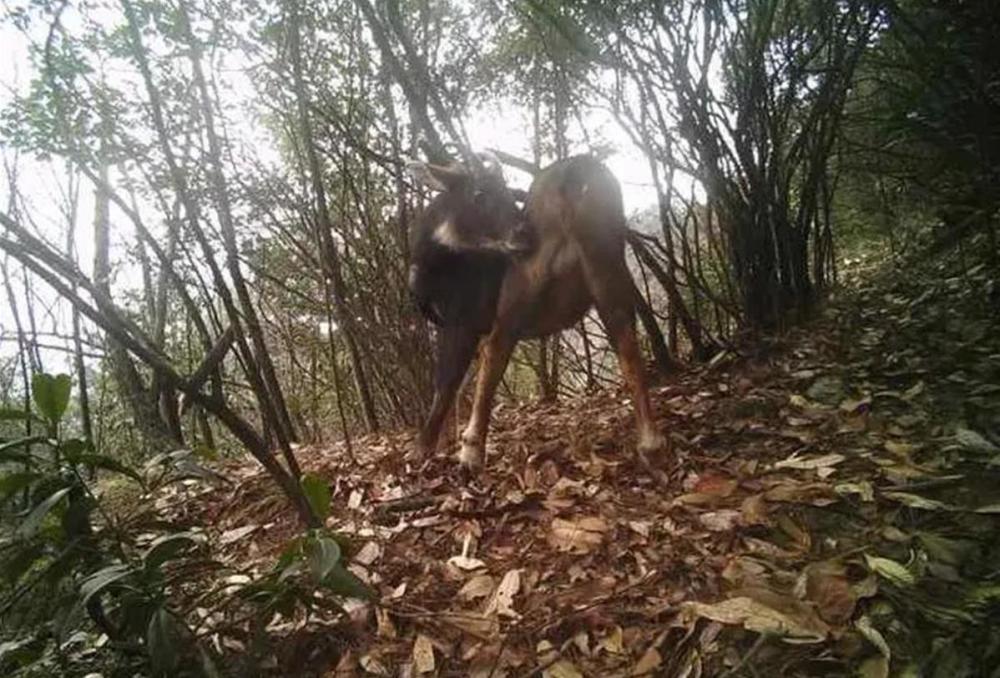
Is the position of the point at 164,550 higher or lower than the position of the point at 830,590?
higher

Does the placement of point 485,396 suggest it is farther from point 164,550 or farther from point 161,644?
point 161,644

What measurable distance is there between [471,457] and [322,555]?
1.14 m

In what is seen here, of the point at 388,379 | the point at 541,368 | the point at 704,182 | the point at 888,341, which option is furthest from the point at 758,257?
the point at 388,379

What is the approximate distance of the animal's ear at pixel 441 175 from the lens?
275 cm

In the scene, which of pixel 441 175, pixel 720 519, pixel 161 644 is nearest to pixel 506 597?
pixel 720 519

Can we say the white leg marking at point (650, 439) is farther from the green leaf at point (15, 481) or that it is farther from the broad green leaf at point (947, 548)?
the green leaf at point (15, 481)

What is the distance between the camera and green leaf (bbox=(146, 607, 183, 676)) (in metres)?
1.58

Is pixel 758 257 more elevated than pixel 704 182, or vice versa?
pixel 704 182

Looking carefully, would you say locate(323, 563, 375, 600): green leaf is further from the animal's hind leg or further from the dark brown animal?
the animal's hind leg

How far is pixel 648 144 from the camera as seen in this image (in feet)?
13.4

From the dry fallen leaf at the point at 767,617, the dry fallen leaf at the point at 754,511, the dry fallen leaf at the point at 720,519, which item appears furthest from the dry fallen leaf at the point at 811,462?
the dry fallen leaf at the point at 767,617

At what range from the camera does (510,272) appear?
9.29 feet

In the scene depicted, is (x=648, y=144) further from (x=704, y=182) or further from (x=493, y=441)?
(x=493, y=441)

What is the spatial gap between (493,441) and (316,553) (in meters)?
1.68
